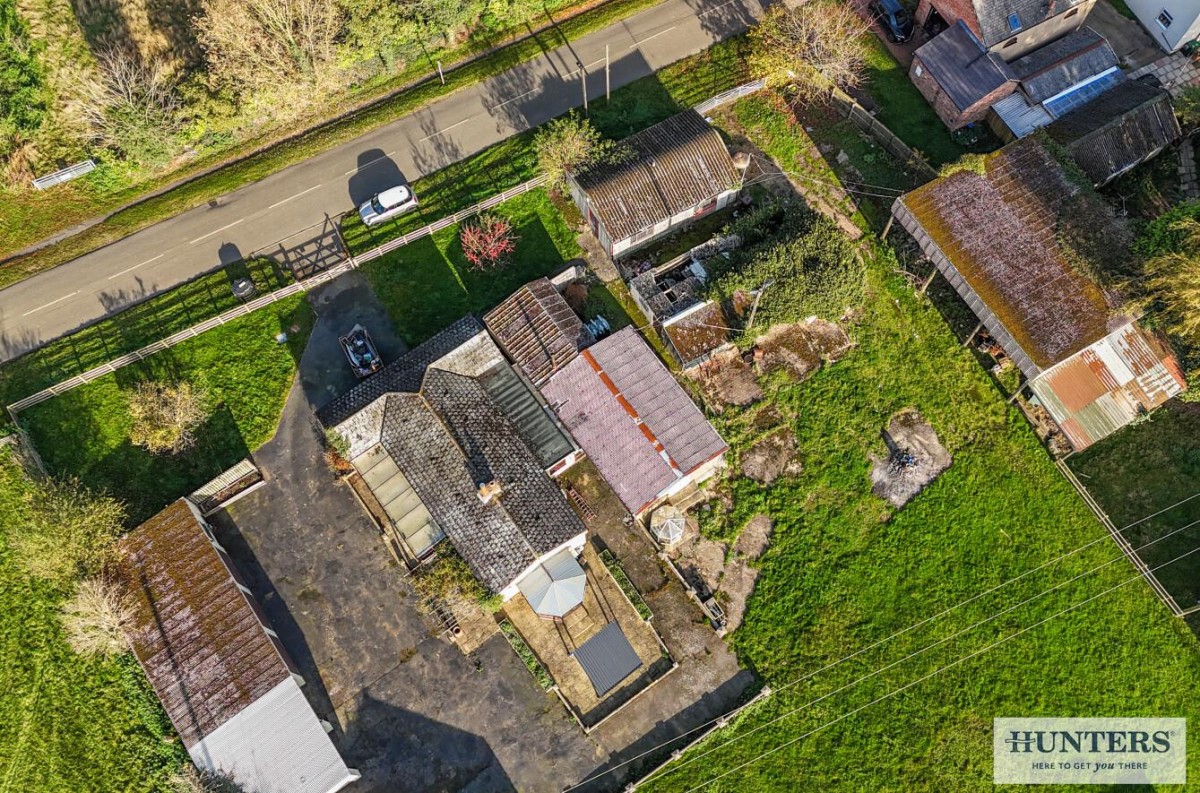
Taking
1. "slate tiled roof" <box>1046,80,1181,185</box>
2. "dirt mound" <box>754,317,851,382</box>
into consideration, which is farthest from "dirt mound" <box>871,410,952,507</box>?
"slate tiled roof" <box>1046,80,1181,185</box>

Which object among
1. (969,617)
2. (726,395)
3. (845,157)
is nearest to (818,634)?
(969,617)

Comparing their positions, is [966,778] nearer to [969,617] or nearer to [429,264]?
[969,617]

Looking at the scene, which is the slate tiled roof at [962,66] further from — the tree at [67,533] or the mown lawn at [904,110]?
the tree at [67,533]

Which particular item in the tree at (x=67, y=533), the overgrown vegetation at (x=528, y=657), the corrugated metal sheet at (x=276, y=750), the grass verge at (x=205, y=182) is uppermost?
the grass verge at (x=205, y=182)

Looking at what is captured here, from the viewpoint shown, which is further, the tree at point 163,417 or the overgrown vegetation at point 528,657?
the tree at point 163,417

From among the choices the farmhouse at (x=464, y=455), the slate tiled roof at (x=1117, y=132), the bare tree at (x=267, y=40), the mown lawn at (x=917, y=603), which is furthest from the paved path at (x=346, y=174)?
the mown lawn at (x=917, y=603)

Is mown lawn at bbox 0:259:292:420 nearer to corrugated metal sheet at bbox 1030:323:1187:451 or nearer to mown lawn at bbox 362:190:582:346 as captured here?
mown lawn at bbox 362:190:582:346
